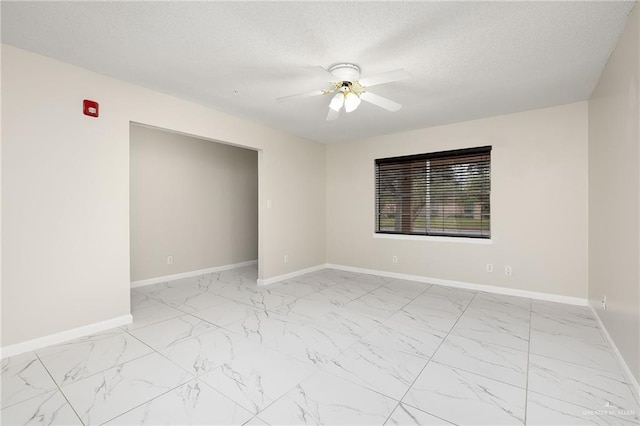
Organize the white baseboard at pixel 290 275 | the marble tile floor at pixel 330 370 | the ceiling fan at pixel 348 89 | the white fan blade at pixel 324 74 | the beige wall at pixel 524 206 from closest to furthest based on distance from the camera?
the marble tile floor at pixel 330 370 < the ceiling fan at pixel 348 89 < the white fan blade at pixel 324 74 < the beige wall at pixel 524 206 < the white baseboard at pixel 290 275

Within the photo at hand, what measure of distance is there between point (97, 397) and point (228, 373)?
2.51ft

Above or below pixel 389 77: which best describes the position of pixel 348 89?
above

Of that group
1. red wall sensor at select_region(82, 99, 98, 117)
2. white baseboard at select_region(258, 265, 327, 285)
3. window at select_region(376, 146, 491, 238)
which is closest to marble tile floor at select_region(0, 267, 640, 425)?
white baseboard at select_region(258, 265, 327, 285)

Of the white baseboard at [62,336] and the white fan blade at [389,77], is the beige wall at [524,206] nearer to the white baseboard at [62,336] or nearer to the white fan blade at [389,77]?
the white fan blade at [389,77]

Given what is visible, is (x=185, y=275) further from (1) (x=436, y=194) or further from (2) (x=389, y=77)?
(2) (x=389, y=77)

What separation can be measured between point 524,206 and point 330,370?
331cm

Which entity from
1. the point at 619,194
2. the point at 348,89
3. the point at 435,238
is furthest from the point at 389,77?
the point at 435,238

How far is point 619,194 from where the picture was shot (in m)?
2.26

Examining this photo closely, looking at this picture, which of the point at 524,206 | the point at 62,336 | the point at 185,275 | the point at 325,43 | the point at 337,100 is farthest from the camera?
the point at 185,275

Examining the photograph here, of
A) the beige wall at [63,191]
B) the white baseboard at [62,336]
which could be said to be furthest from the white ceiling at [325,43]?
the white baseboard at [62,336]

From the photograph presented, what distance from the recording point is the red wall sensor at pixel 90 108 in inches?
106

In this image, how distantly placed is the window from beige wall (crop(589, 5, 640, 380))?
1.26 meters

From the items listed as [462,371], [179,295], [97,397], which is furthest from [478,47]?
[179,295]

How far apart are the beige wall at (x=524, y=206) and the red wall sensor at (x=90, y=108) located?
12.9ft
